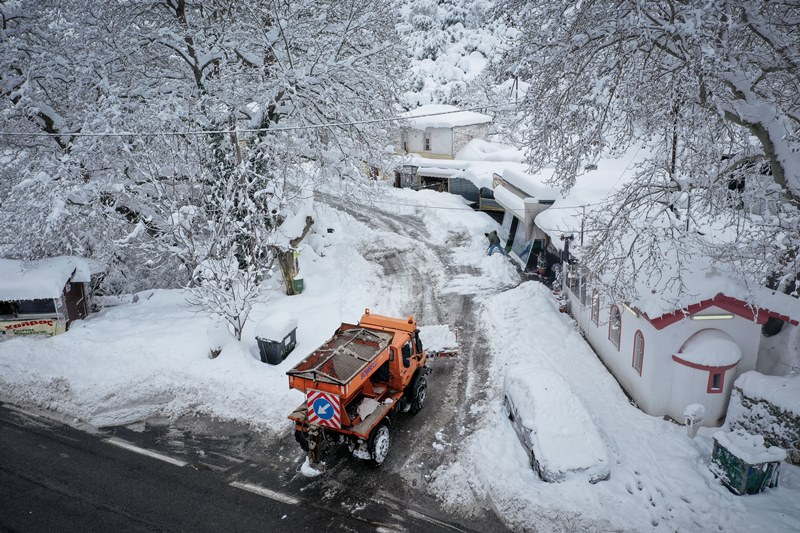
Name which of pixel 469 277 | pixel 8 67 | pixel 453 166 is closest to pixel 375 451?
pixel 469 277

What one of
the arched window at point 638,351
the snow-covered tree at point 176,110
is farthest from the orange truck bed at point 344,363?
the arched window at point 638,351

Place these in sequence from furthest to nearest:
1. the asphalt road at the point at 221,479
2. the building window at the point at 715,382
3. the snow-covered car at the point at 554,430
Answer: the building window at the point at 715,382, the snow-covered car at the point at 554,430, the asphalt road at the point at 221,479

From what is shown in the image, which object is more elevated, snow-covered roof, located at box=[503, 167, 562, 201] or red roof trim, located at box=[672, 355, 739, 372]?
snow-covered roof, located at box=[503, 167, 562, 201]

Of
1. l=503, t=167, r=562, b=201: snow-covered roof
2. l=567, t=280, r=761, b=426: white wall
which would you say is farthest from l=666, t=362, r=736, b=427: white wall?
l=503, t=167, r=562, b=201: snow-covered roof

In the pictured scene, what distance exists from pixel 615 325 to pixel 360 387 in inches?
294

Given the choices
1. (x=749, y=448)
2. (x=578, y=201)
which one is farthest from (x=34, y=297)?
(x=749, y=448)

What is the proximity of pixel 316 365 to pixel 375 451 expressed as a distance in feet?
6.94

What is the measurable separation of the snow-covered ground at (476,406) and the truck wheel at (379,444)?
3.88 feet

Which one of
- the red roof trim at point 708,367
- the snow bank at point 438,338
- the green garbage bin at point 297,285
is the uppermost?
the green garbage bin at point 297,285

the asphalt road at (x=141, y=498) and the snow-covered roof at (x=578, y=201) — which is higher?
the snow-covered roof at (x=578, y=201)

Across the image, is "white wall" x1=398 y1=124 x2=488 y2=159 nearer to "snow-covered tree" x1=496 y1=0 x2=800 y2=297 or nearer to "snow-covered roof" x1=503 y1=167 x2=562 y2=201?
"snow-covered roof" x1=503 y1=167 x2=562 y2=201

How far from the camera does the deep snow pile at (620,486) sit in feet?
29.7

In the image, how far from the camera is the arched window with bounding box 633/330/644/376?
12.7 meters

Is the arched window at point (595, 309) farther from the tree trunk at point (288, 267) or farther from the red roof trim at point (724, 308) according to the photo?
the tree trunk at point (288, 267)
